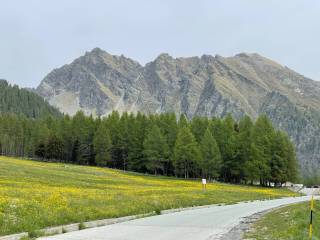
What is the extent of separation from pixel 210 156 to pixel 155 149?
39.6ft

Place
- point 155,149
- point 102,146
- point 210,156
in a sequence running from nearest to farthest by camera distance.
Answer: point 210,156
point 155,149
point 102,146

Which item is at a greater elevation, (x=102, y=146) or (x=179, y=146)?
(x=102, y=146)

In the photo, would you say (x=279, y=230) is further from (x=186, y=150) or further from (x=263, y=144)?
(x=186, y=150)

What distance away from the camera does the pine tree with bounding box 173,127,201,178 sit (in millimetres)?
Answer: 92625

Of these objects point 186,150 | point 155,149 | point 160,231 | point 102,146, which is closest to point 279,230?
point 160,231

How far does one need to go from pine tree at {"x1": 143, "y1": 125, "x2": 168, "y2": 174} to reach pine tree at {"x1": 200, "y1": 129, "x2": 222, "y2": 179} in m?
8.91

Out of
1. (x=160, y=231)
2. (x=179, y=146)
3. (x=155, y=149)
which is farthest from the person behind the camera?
(x=155, y=149)

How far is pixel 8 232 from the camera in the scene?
17922mm

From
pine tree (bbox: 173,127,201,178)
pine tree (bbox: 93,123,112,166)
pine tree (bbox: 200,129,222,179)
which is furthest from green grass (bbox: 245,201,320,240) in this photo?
pine tree (bbox: 93,123,112,166)

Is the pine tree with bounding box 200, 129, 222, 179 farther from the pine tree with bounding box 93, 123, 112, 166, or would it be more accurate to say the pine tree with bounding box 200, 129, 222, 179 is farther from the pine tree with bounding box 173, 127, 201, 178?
the pine tree with bounding box 93, 123, 112, 166

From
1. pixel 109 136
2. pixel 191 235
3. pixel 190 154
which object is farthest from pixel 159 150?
pixel 191 235

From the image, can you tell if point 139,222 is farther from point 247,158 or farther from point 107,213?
point 247,158

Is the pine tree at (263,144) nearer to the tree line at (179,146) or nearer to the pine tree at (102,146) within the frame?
the tree line at (179,146)

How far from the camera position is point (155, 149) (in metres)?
96.9
